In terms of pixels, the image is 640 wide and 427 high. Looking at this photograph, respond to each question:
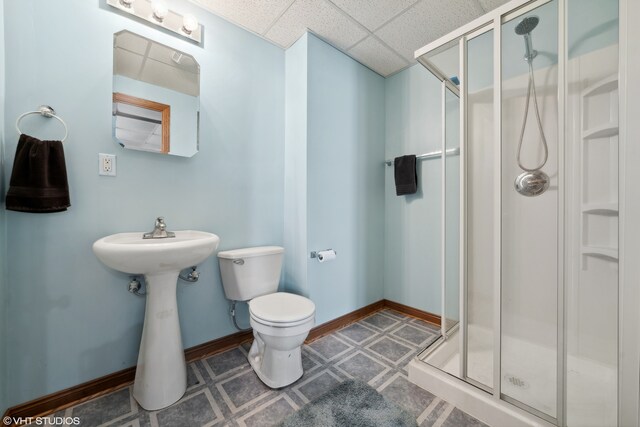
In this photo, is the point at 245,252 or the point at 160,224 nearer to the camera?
the point at 160,224

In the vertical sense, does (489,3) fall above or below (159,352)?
above

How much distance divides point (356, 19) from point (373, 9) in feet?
0.42

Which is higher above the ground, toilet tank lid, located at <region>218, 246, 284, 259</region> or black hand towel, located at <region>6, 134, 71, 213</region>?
black hand towel, located at <region>6, 134, 71, 213</region>

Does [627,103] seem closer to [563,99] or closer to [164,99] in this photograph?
[563,99]

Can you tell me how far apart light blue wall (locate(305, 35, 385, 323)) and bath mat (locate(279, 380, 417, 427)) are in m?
0.64

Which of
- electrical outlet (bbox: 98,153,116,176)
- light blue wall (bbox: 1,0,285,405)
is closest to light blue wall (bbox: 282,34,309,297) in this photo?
light blue wall (bbox: 1,0,285,405)

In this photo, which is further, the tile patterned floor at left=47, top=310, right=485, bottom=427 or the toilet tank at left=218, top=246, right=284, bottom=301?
the toilet tank at left=218, top=246, right=284, bottom=301

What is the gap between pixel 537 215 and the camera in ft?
4.20

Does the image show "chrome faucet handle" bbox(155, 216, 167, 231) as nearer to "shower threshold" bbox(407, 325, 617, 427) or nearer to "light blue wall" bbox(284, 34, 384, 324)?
"light blue wall" bbox(284, 34, 384, 324)

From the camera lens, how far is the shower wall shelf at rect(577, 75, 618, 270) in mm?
1056

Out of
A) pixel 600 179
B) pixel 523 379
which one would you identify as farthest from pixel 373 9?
pixel 523 379

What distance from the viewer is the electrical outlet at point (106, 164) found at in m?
1.22

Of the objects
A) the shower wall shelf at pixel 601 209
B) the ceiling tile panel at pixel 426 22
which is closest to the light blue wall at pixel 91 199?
the ceiling tile panel at pixel 426 22

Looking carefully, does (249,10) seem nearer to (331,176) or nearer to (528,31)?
(331,176)
